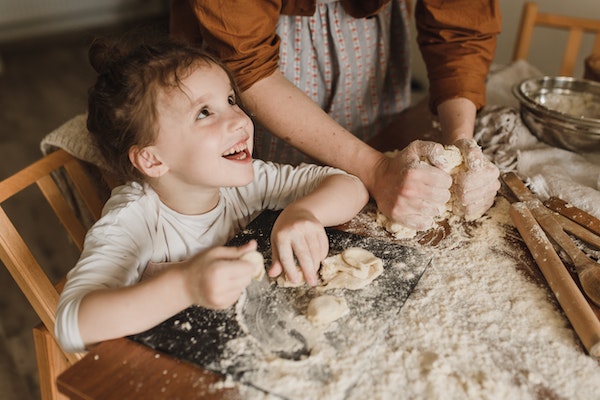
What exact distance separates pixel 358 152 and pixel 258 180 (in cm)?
23

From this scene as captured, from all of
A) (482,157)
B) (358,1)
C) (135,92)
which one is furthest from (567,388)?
(358,1)

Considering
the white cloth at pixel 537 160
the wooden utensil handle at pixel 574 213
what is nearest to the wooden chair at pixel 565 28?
the white cloth at pixel 537 160

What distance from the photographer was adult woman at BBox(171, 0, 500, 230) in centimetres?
104

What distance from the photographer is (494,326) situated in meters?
0.78

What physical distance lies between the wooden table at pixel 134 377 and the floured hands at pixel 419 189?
1.61 feet

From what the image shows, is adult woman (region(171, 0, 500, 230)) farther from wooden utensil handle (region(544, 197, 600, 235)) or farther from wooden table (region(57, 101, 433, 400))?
wooden table (region(57, 101, 433, 400))

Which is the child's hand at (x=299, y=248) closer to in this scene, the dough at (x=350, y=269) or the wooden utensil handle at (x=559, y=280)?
the dough at (x=350, y=269)

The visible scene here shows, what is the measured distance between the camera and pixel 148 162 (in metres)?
1.00

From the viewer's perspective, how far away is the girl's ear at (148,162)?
0.99m

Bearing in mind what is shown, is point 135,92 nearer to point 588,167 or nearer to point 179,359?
point 179,359

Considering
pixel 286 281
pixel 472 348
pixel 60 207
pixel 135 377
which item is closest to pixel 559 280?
pixel 472 348

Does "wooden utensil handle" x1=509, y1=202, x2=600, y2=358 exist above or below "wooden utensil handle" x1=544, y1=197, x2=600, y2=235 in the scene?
above

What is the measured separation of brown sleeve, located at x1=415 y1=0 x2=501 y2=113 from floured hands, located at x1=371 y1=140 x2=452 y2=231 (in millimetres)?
355

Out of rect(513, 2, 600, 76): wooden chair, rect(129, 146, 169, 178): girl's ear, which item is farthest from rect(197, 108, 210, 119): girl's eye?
rect(513, 2, 600, 76): wooden chair
